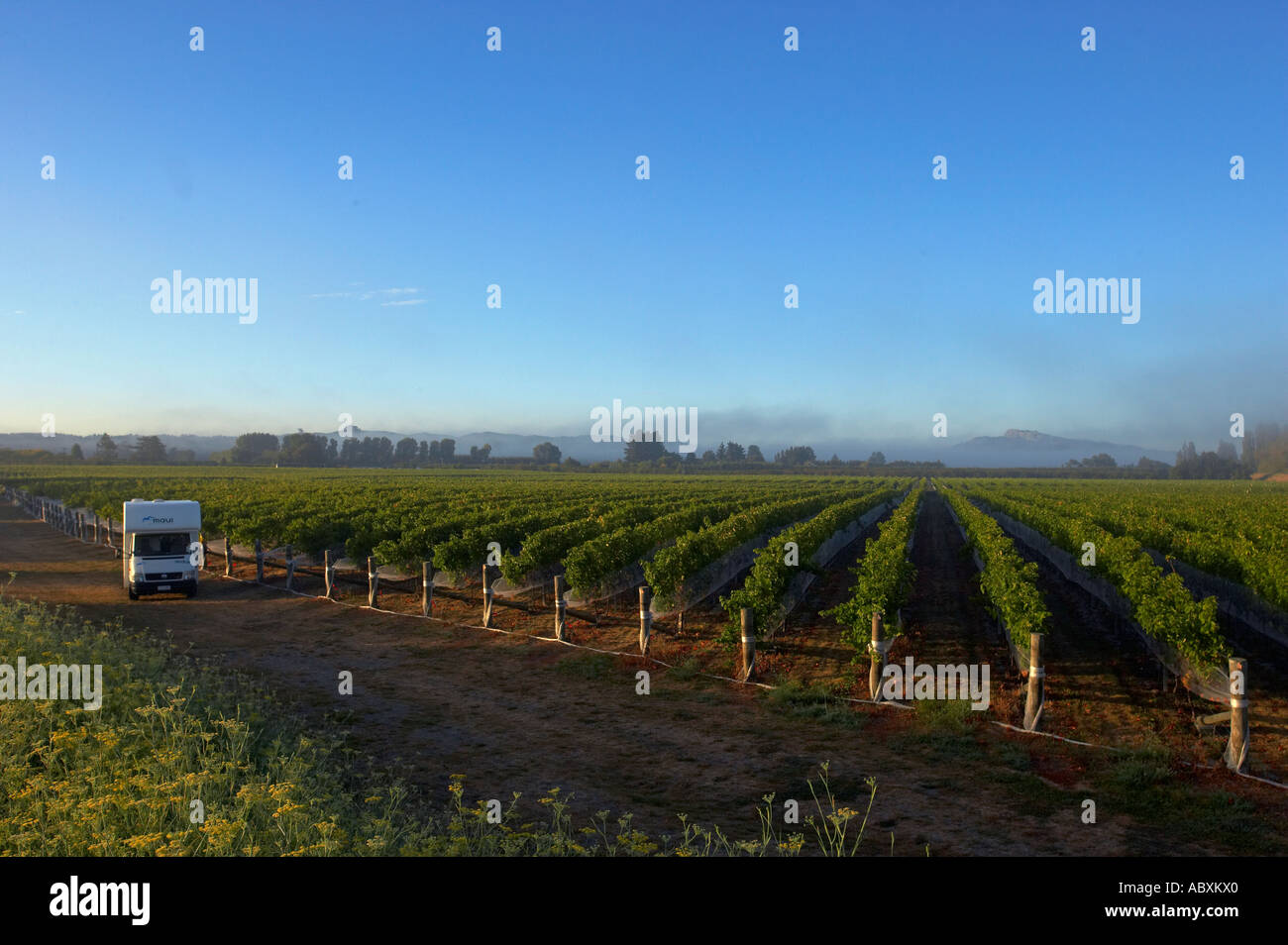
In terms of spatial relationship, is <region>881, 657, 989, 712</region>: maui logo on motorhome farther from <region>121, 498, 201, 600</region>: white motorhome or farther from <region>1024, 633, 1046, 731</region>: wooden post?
<region>121, 498, 201, 600</region>: white motorhome

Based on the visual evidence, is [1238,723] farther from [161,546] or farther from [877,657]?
[161,546]

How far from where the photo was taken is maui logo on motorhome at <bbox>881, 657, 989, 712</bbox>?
12.3m

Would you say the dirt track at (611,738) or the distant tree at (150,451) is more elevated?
the distant tree at (150,451)

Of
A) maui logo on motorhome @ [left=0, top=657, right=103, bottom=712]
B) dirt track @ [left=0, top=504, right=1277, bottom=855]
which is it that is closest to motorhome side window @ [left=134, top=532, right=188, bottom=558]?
dirt track @ [left=0, top=504, right=1277, bottom=855]

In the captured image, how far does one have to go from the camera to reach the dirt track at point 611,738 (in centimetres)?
827

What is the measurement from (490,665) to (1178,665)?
12261mm

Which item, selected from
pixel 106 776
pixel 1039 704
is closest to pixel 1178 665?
pixel 1039 704

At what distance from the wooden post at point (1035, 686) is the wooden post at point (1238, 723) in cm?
218

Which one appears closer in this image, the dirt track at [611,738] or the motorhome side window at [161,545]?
the dirt track at [611,738]

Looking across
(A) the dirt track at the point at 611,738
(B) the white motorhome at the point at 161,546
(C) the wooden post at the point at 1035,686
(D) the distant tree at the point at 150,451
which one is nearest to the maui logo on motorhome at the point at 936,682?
(A) the dirt track at the point at 611,738
